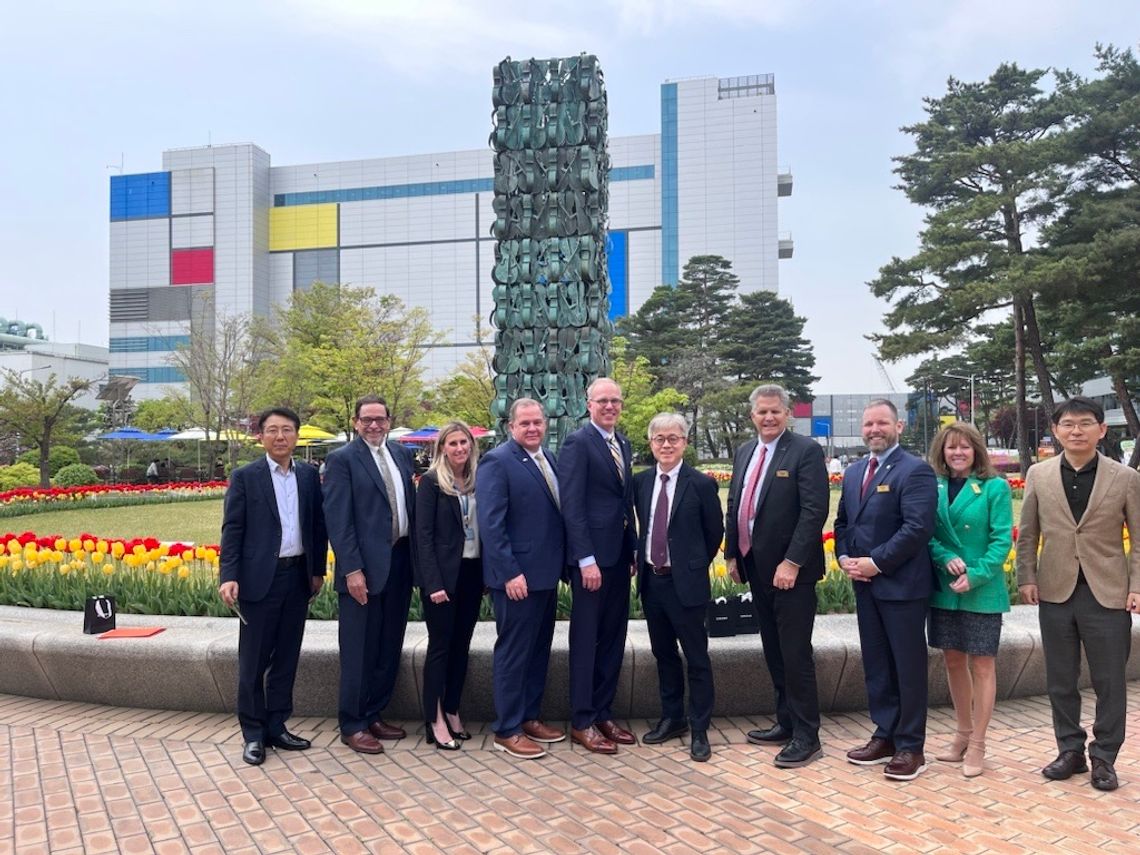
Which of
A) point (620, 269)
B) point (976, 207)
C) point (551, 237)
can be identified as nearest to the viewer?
point (551, 237)

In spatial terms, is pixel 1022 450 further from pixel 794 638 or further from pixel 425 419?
pixel 794 638

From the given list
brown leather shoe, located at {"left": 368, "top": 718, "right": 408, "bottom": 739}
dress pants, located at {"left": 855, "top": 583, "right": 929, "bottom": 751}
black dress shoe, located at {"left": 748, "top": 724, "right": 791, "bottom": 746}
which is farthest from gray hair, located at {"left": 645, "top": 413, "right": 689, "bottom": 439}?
brown leather shoe, located at {"left": 368, "top": 718, "right": 408, "bottom": 739}

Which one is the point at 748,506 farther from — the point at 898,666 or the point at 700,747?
the point at 700,747

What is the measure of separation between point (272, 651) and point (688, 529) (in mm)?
2221

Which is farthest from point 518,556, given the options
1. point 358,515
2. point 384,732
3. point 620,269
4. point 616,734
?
point 620,269

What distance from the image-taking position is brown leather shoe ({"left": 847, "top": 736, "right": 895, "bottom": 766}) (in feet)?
13.4

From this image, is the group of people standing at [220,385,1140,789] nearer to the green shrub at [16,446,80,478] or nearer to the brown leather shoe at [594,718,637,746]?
the brown leather shoe at [594,718,637,746]

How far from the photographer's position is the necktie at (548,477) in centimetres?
445

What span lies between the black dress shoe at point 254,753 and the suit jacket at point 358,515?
2.70 ft

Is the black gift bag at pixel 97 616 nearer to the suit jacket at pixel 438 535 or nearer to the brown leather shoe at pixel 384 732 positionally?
the brown leather shoe at pixel 384 732

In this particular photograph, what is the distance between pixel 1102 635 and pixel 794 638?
53.3 inches

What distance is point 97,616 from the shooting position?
5.05m

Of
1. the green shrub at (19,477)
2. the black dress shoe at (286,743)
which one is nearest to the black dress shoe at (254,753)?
the black dress shoe at (286,743)

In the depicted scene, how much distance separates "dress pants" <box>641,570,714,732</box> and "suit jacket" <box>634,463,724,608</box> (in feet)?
0.19
